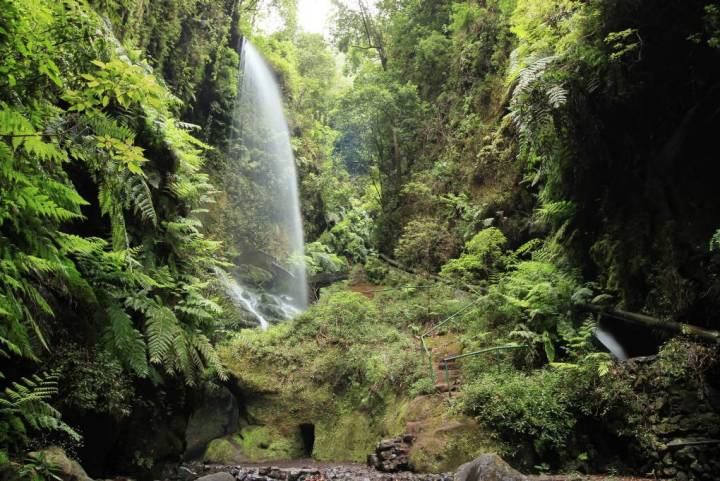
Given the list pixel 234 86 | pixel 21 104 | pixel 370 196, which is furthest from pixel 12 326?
pixel 370 196

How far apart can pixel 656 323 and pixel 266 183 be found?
15.0 metres

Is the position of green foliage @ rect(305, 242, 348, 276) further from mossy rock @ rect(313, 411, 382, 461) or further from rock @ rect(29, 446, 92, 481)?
rock @ rect(29, 446, 92, 481)

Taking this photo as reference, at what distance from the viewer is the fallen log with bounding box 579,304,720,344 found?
4934 millimetres

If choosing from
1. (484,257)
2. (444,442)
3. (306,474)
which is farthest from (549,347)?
(306,474)

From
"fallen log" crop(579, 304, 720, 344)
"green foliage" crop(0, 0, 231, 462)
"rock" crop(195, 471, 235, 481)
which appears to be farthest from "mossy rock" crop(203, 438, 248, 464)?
"fallen log" crop(579, 304, 720, 344)

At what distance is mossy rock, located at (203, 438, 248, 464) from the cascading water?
5281mm

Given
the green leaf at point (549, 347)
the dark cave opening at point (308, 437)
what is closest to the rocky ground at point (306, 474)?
the dark cave opening at point (308, 437)

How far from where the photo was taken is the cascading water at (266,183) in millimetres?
16984

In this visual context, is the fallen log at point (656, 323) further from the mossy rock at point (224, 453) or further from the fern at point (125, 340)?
the mossy rock at point (224, 453)

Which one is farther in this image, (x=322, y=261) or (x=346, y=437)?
(x=322, y=261)

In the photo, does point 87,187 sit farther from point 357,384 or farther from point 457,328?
point 457,328

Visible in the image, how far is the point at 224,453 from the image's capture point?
33.5 ft

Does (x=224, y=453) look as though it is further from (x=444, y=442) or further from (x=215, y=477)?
(x=444, y=442)

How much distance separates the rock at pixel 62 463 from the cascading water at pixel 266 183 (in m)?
11.4
